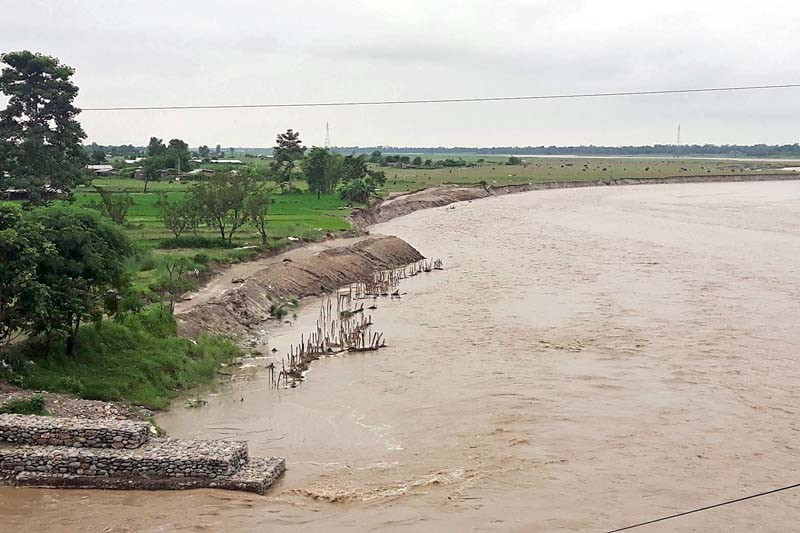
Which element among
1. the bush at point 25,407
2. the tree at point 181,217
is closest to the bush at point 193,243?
the tree at point 181,217

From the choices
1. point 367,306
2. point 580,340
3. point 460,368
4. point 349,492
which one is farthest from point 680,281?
point 349,492

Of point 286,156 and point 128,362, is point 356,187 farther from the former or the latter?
point 128,362

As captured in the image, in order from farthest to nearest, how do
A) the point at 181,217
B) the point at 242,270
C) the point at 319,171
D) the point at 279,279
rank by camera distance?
the point at 319,171 < the point at 181,217 < the point at 242,270 < the point at 279,279

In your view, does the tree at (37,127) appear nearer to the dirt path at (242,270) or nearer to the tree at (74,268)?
the dirt path at (242,270)

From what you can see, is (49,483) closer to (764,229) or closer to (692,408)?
(692,408)

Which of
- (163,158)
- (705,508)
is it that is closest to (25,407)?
(705,508)

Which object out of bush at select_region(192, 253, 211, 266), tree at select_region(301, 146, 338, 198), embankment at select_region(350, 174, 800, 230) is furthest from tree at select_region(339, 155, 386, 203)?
bush at select_region(192, 253, 211, 266)
